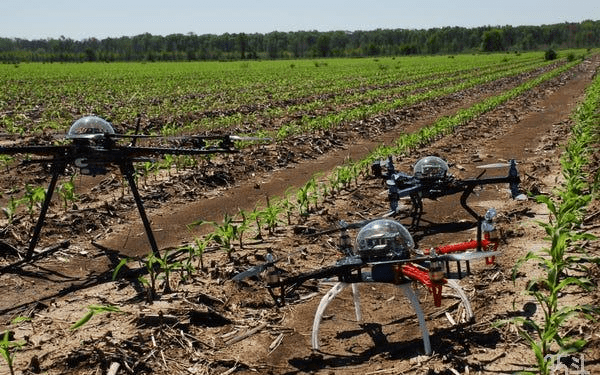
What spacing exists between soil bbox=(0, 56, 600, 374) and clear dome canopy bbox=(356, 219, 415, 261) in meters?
0.85

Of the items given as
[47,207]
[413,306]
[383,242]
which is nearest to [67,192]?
[47,207]

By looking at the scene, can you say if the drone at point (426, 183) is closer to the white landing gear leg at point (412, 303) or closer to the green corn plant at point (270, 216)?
the green corn plant at point (270, 216)

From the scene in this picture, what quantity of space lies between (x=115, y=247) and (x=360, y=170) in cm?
554

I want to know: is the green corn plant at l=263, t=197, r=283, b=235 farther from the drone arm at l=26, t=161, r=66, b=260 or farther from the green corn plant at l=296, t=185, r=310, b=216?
the drone arm at l=26, t=161, r=66, b=260

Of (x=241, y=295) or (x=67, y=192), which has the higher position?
(x=67, y=192)

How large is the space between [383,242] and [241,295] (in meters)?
2.15

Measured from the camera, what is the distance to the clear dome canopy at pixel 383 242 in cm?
545

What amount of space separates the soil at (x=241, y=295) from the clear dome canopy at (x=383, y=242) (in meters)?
0.85

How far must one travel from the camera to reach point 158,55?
128125mm

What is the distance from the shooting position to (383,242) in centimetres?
548

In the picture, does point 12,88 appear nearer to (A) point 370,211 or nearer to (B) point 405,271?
(A) point 370,211

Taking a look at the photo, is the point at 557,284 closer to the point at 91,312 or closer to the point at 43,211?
the point at 91,312

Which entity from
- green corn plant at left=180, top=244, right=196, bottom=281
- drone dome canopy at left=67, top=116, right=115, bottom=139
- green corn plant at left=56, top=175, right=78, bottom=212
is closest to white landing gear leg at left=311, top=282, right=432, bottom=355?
green corn plant at left=180, top=244, right=196, bottom=281

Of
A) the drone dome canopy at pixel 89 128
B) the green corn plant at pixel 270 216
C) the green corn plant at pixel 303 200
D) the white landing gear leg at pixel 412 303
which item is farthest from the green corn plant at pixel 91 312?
the green corn plant at pixel 303 200
